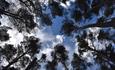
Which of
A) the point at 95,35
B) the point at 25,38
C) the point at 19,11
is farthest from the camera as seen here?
the point at 25,38

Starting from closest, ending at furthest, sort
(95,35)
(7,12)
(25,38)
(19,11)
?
(7,12) < (19,11) < (95,35) < (25,38)

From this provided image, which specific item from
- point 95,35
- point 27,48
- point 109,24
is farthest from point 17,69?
point 109,24

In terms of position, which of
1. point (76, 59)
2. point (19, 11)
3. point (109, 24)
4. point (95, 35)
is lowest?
point (76, 59)

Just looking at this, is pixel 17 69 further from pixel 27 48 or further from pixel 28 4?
pixel 28 4

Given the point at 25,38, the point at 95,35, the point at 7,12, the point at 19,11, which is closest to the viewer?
the point at 7,12

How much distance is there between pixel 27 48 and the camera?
61.6ft

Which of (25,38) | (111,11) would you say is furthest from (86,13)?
(25,38)

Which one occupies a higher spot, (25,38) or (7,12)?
(7,12)

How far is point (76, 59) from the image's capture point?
1777 cm

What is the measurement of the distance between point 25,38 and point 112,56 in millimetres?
6266

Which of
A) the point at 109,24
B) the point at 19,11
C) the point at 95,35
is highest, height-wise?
the point at 19,11

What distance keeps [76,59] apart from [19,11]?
5.21 metres

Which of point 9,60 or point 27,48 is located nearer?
point 9,60

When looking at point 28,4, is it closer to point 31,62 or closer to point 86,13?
point 86,13
